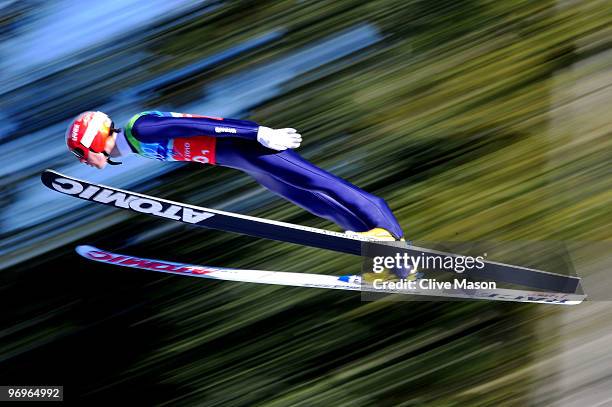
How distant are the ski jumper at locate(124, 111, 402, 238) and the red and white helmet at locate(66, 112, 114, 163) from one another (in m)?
0.16

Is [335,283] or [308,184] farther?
[335,283]

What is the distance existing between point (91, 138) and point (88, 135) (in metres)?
0.03

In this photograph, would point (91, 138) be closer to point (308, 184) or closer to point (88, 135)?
point (88, 135)

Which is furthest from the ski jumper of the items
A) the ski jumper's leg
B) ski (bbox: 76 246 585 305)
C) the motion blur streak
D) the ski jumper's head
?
the motion blur streak

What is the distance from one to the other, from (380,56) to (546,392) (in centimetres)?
291

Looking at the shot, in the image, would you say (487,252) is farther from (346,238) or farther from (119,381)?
(119,381)

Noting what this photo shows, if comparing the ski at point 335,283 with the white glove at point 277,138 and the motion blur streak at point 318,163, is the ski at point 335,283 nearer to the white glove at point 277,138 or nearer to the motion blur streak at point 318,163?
the motion blur streak at point 318,163

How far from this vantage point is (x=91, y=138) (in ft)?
17.6

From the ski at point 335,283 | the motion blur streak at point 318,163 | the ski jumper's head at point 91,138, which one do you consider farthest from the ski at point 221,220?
the motion blur streak at point 318,163

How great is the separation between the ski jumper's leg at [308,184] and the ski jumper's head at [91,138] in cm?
69

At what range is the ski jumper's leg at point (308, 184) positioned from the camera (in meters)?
5.47

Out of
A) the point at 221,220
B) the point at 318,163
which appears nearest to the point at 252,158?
the point at 221,220

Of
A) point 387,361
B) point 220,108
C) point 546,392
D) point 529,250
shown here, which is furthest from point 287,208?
point 546,392

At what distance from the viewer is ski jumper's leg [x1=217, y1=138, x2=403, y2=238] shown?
18.0ft
